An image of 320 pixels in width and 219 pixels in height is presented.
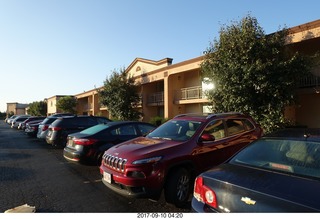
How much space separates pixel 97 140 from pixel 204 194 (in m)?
5.25

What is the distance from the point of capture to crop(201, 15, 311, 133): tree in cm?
1128

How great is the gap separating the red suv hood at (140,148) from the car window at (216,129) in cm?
90

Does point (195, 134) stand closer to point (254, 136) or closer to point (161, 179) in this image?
point (161, 179)

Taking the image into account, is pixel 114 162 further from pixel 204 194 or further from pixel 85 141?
pixel 85 141

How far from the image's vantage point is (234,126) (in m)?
6.64

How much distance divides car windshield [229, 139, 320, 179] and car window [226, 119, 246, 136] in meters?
2.39

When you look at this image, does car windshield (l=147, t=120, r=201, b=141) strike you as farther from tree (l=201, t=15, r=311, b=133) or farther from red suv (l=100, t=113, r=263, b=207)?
tree (l=201, t=15, r=311, b=133)

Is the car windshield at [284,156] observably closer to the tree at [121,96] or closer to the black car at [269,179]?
the black car at [269,179]

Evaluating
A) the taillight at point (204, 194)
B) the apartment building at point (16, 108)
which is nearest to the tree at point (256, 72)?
the taillight at point (204, 194)

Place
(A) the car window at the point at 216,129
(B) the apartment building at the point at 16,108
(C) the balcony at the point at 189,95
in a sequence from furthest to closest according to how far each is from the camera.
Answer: (B) the apartment building at the point at 16,108 < (C) the balcony at the point at 189,95 < (A) the car window at the point at 216,129

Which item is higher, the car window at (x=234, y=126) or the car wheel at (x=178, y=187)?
the car window at (x=234, y=126)

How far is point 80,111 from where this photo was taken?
52.7 metres

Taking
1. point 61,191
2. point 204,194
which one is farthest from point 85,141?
point 204,194

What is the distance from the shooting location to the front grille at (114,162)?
5044mm
